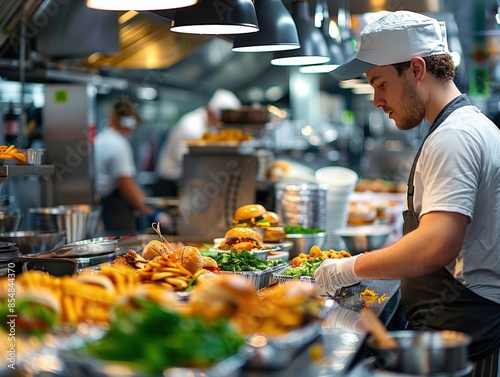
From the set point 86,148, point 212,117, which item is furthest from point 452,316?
point 212,117

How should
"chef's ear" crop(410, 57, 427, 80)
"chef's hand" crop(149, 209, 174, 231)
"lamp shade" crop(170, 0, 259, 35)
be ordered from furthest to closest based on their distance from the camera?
"chef's hand" crop(149, 209, 174, 231), "lamp shade" crop(170, 0, 259, 35), "chef's ear" crop(410, 57, 427, 80)

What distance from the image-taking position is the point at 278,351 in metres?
1.84

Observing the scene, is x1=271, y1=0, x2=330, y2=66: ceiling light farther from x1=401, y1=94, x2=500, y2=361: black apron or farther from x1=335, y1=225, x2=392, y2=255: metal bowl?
x1=335, y1=225, x2=392, y2=255: metal bowl

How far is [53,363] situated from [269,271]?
166 centimetres

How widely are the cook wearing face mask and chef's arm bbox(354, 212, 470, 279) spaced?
5.47 meters

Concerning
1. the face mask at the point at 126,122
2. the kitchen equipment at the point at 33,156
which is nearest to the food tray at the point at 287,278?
the kitchen equipment at the point at 33,156

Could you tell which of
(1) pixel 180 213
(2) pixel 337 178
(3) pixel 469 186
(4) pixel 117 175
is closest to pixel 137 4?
(3) pixel 469 186

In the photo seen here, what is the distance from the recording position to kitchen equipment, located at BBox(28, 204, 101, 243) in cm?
507

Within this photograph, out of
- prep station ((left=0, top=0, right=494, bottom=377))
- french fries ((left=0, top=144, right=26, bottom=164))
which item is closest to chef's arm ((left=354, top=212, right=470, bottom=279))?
prep station ((left=0, top=0, right=494, bottom=377))

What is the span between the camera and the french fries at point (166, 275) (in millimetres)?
2738

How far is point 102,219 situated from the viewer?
827 centimetres

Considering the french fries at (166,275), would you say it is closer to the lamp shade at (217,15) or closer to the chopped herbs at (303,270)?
the chopped herbs at (303,270)

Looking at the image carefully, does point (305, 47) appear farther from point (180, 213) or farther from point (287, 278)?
point (180, 213)

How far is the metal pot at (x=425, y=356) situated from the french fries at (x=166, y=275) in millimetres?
901
